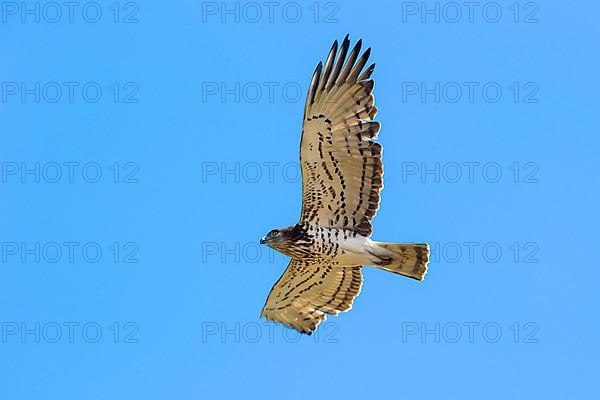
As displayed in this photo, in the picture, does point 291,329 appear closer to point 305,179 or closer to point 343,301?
point 343,301

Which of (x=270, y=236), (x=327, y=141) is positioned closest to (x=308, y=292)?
(x=270, y=236)

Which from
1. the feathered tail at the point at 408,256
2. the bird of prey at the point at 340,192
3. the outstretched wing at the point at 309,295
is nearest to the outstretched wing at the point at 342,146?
the bird of prey at the point at 340,192

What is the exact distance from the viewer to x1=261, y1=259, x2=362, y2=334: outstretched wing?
591 inches

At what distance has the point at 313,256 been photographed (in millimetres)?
14344

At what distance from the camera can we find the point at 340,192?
13984 millimetres

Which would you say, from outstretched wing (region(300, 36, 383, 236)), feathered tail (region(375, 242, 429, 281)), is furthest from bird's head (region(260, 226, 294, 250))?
feathered tail (region(375, 242, 429, 281))

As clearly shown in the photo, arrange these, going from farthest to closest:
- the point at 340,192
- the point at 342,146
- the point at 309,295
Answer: the point at 309,295
the point at 340,192
the point at 342,146

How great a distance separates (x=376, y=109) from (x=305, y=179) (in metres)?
1.30

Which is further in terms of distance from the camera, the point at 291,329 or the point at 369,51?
the point at 291,329

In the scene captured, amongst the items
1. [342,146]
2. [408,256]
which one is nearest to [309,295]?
[408,256]

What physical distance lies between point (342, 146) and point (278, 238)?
1.50 m

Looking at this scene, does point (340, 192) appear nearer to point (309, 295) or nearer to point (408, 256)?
point (408, 256)

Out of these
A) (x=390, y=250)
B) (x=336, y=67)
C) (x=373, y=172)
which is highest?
(x=336, y=67)

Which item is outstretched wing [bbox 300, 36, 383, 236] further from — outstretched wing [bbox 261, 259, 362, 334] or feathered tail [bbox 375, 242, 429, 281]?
outstretched wing [bbox 261, 259, 362, 334]
